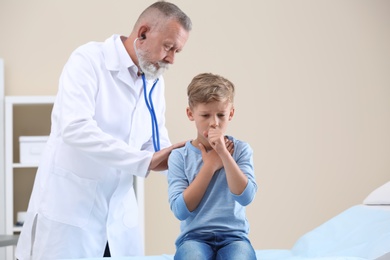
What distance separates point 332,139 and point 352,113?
0.68ft

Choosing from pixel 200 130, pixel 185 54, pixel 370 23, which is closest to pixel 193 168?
pixel 200 130

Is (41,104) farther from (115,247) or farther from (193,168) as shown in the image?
(193,168)

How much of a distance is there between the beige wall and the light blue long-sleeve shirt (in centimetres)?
213

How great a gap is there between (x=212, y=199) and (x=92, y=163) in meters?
0.58

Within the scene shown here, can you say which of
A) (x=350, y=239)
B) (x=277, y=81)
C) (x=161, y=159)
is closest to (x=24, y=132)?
(x=277, y=81)

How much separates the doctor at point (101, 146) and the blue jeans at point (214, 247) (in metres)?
0.37

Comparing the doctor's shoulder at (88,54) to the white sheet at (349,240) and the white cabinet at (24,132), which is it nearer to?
the white sheet at (349,240)

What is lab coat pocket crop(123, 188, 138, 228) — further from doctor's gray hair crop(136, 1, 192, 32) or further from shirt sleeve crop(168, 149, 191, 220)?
doctor's gray hair crop(136, 1, 192, 32)

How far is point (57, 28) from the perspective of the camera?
13.6ft

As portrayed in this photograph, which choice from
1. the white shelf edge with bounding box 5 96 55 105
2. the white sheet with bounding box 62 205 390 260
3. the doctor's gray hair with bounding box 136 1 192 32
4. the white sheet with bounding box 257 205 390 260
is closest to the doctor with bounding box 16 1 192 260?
the doctor's gray hair with bounding box 136 1 192 32

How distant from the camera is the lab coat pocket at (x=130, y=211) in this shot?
7.96 ft

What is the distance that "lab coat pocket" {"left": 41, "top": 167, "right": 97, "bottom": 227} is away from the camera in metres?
2.32

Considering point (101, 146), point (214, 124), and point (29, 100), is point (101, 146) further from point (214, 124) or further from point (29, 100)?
point (29, 100)

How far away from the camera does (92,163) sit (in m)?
2.37
